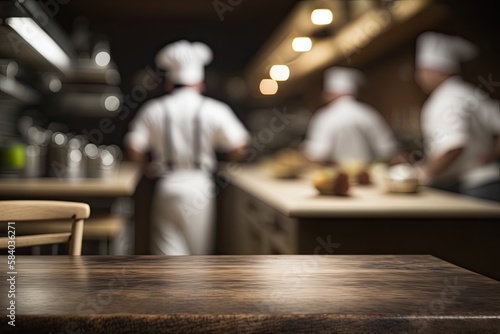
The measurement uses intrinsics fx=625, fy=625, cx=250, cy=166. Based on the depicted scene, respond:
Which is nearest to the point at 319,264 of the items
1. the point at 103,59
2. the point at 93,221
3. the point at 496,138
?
the point at 93,221

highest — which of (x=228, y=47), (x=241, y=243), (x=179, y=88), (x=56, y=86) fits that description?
(x=228, y=47)

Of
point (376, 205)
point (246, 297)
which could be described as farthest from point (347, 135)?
point (246, 297)

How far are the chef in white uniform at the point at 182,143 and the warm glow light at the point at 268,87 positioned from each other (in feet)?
12.7

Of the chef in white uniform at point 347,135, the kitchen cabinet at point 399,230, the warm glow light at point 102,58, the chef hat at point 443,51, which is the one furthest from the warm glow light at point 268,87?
the kitchen cabinet at point 399,230

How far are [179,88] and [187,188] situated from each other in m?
0.65

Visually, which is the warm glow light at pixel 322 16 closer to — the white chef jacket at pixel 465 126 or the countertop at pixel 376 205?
the white chef jacket at pixel 465 126

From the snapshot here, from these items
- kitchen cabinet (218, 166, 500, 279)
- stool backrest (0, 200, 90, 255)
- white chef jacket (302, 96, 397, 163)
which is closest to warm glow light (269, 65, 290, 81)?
white chef jacket (302, 96, 397, 163)

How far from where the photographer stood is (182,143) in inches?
157

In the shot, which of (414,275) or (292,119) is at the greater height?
(292,119)

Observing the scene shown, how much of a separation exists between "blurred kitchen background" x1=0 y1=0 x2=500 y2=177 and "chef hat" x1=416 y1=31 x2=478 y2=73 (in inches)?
3.0

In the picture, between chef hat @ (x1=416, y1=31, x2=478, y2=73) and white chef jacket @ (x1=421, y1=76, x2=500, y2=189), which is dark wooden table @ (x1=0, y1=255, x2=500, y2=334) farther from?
chef hat @ (x1=416, y1=31, x2=478, y2=73)

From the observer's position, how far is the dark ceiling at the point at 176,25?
271 inches

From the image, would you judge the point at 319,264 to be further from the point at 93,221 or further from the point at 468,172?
the point at 468,172

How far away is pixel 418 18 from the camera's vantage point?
3701 mm
